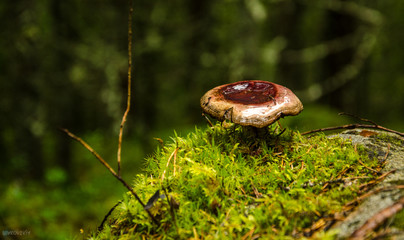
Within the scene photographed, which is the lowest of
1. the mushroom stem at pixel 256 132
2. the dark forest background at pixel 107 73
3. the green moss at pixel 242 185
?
the green moss at pixel 242 185

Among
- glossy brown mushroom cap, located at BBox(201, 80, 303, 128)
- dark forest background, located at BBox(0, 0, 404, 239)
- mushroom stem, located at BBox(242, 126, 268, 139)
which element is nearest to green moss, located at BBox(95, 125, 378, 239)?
mushroom stem, located at BBox(242, 126, 268, 139)

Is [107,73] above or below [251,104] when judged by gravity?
above

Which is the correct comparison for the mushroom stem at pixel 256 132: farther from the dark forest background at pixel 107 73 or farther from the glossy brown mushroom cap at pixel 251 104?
the dark forest background at pixel 107 73

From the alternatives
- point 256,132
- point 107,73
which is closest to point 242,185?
point 256,132

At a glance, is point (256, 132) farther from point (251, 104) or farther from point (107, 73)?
point (107, 73)

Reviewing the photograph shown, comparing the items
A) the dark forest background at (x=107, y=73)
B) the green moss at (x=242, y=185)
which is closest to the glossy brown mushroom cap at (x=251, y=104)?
the green moss at (x=242, y=185)

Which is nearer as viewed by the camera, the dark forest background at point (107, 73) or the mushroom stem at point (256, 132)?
the mushroom stem at point (256, 132)
